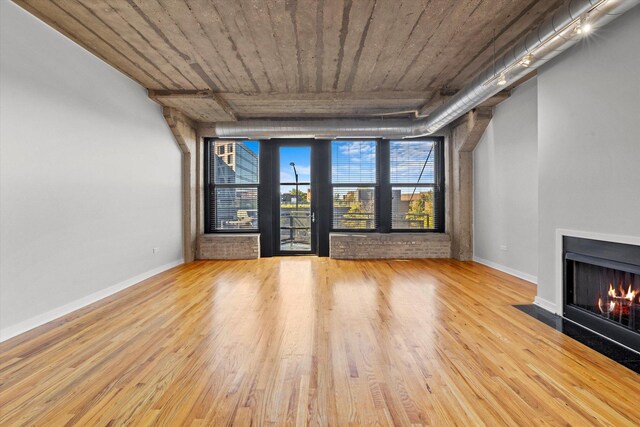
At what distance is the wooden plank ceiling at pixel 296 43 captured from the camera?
2820 mm

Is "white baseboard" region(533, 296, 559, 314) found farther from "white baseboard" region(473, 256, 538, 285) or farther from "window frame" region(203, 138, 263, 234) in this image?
"window frame" region(203, 138, 263, 234)

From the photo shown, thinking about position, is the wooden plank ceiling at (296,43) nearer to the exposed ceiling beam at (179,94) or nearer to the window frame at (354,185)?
the exposed ceiling beam at (179,94)

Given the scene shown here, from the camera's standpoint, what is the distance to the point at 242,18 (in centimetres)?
295

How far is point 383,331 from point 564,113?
2.81 meters

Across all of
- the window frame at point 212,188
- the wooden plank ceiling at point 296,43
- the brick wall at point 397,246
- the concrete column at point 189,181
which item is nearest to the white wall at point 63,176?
the wooden plank ceiling at point 296,43

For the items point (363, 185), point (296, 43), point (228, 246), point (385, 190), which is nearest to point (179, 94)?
point (296, 43)

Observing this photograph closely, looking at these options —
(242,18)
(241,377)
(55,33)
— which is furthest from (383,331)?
(55,33)

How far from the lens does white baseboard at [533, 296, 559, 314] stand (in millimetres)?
3198

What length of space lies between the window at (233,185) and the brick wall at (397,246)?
2.31m

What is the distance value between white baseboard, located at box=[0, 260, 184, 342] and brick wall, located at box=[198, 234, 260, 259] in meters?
1.66

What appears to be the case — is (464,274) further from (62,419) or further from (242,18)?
(62,419)

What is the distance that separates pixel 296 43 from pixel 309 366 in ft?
10.6

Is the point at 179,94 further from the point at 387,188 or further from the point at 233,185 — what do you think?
the point at 387,188

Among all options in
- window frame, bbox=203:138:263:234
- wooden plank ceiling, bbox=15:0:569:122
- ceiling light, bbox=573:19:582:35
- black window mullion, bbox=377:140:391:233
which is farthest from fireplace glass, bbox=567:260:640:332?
window frame, bbox=203:138:263:234
